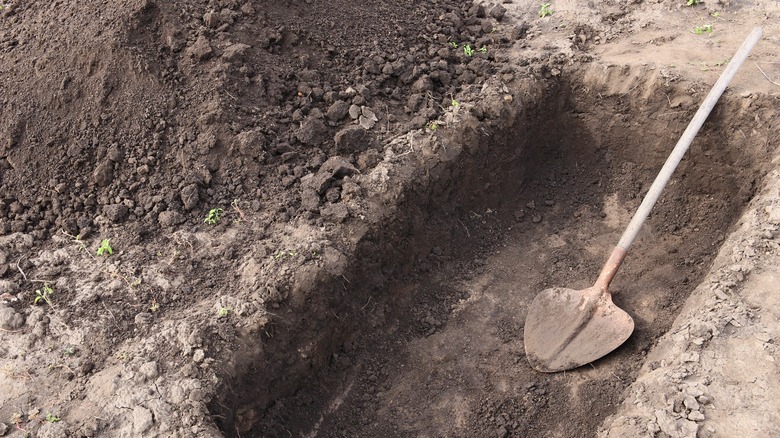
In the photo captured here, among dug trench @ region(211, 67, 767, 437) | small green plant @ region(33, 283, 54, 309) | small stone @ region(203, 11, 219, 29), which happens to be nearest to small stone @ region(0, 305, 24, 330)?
small green plant @ region(33, 283, 54, 309)

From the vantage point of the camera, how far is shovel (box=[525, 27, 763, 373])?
4238 millimetres

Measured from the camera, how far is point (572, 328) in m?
4.33

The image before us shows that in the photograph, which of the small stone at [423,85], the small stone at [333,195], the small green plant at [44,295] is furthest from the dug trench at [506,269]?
the small green plant at [44,295]

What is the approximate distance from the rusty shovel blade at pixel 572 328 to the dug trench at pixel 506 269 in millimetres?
128

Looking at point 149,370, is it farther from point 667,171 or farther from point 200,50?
point 667,171

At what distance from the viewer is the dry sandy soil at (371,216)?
355 centimetres

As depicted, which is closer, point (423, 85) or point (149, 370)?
point (149, 370)

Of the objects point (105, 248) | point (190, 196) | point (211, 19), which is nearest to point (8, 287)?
point (105, 248)

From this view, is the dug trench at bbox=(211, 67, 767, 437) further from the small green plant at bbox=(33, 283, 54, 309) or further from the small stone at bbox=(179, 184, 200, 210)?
the small green plant at bbox=(33, 283, 54, 309)

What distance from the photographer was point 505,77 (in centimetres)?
518

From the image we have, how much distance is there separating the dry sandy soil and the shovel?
16cm

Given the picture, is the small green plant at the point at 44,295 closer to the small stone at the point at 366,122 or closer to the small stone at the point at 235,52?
the small stone at the point at 235,52

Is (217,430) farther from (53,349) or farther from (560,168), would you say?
(560,168)

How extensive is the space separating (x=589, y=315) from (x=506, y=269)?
88cm
